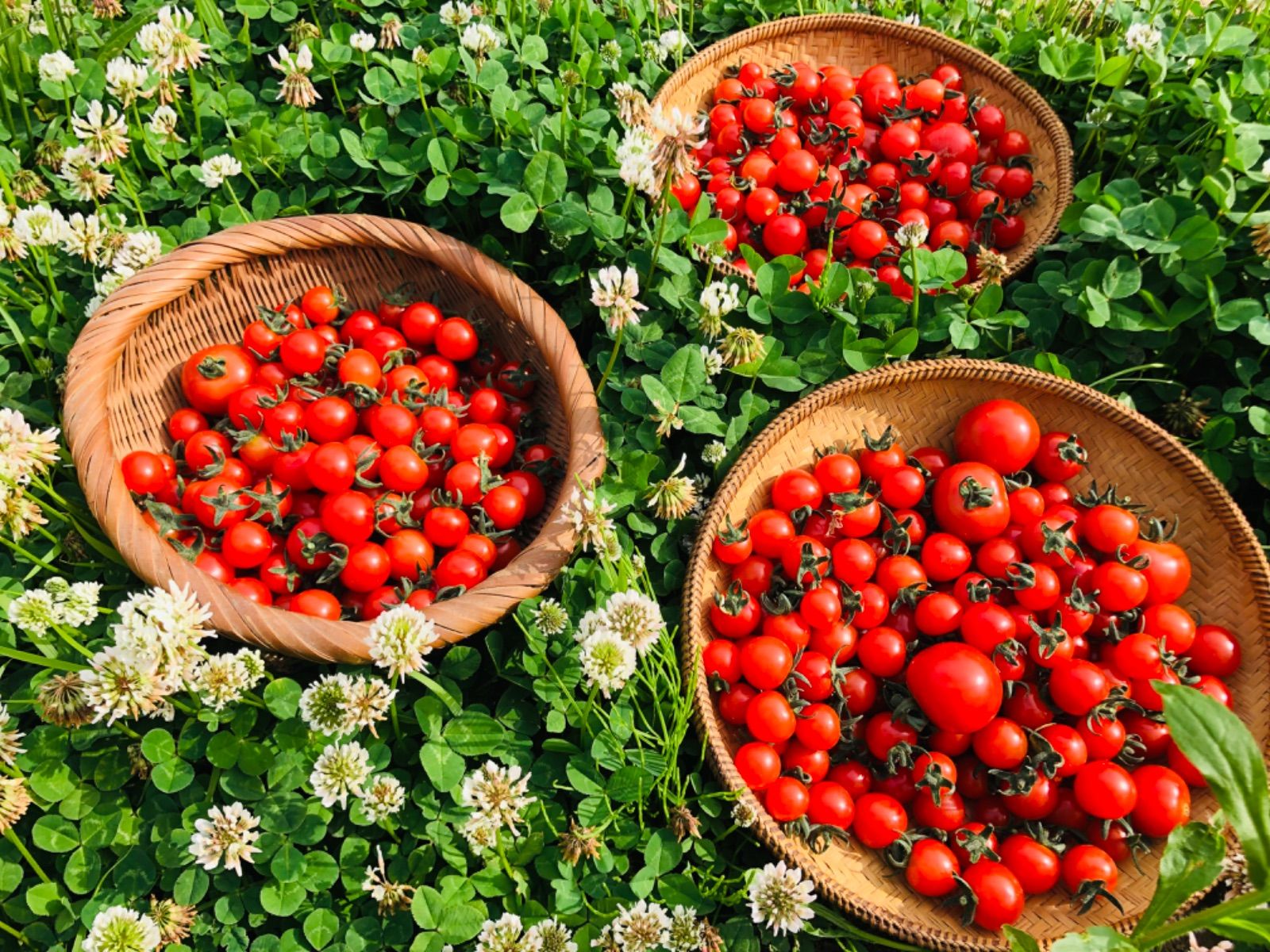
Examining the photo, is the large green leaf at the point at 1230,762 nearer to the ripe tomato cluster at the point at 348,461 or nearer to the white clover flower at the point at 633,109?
the ripe tomato cluster at the point at 348,461

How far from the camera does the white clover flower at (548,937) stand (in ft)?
5.91

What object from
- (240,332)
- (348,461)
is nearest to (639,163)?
(348,461)

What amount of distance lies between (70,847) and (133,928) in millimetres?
358

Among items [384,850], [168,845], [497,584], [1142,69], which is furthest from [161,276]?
[1142,69]

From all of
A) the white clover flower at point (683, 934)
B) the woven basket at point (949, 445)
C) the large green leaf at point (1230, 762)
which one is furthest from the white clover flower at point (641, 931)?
the large green leaf at point (1230, 762)

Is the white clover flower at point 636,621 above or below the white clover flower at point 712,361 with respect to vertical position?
below

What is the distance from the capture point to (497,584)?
1991mm

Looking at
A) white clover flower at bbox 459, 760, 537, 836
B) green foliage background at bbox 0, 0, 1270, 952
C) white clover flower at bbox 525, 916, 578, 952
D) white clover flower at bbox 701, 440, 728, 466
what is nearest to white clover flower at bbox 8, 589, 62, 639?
green foliage background at bbox 0, 0, 1270, 952

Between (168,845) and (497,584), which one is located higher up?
(497,584)

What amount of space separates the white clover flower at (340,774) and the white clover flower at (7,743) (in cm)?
62

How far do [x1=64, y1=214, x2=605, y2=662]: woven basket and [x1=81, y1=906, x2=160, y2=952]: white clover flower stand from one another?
0.52 m

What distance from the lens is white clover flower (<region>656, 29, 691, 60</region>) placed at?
121 inches

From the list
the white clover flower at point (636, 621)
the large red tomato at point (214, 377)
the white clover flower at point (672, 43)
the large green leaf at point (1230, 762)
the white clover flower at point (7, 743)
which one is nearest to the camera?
the large green leaf at point (1230, 762)

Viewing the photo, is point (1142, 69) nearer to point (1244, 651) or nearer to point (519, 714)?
point (1244, 651)
